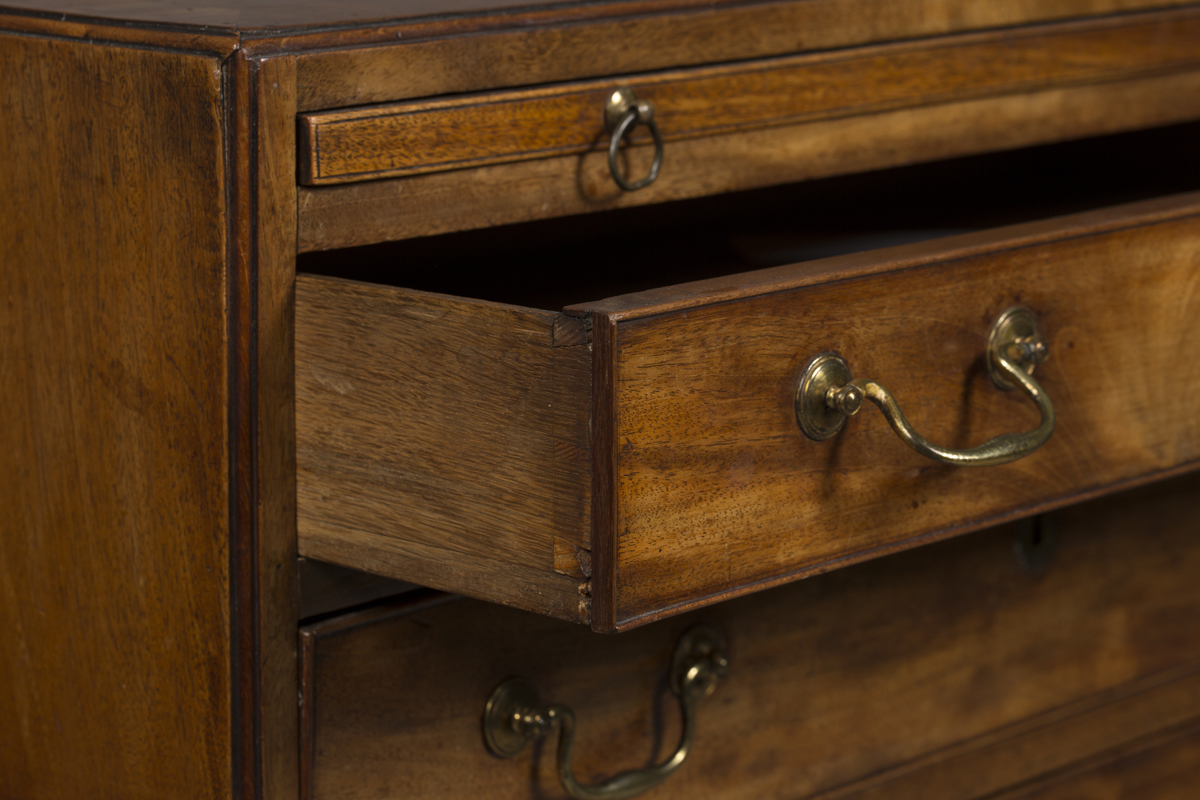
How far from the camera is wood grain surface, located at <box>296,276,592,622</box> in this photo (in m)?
0.56

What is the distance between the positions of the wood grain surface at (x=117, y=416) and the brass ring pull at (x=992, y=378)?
0.24 m

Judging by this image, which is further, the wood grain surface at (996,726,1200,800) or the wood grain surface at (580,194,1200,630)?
the wood grain surface at (996,726,1200,800)

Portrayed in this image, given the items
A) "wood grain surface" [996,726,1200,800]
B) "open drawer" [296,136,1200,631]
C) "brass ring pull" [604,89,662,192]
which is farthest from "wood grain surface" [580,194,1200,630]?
"wood grain surface" [996,726,1200,800]

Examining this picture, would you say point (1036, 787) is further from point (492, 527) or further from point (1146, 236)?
point (492, 527)

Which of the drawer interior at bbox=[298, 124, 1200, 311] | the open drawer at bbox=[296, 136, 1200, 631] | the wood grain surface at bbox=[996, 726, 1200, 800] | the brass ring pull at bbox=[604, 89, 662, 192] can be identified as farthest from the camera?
the wood grain surface at bbox=[996, 726, 1200, 800]

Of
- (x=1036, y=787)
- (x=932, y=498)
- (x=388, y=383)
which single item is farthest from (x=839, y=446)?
(x=1036, y=787)

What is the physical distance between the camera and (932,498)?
668 millimetres

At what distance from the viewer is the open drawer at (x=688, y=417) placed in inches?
21.9

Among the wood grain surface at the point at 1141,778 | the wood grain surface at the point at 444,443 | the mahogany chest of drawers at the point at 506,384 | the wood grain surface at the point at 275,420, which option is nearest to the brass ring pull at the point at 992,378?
the mahogany chest of drawers at the point at 506,384

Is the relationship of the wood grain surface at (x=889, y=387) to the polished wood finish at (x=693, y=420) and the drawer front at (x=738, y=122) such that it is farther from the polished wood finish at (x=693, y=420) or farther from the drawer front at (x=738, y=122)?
the drawer front at (x=738, y=122)

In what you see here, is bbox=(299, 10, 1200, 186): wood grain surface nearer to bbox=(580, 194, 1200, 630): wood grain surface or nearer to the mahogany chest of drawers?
the mahogany chest of drawers

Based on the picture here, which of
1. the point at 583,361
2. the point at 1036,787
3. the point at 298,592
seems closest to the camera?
the point at 583,361

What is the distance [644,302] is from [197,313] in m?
0.19

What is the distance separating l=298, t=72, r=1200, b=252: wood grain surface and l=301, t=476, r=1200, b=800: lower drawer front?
182 millimetres
